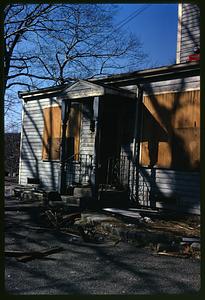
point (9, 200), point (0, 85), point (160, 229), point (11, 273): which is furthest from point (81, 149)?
point (0, 85)

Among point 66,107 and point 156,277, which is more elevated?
point 66,107

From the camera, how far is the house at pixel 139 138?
870 cm

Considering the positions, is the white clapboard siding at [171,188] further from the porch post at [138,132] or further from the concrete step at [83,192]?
the concrete step at [83,192]

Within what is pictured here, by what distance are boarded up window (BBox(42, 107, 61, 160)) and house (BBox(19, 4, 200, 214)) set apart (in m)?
0.34

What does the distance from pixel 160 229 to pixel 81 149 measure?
549cm

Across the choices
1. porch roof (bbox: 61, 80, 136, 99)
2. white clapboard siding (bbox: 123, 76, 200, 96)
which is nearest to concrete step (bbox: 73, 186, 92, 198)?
porch roof (bbox: 61, 80, 136, 99)

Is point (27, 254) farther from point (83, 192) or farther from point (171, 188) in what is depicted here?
point (171, 188)

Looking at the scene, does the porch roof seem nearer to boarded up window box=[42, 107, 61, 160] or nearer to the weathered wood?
boarded up window box=[42, 107, 61, 160]

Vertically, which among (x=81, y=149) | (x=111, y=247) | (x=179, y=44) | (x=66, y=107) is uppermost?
(x=179, y=44)

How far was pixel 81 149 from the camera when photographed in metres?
11.7

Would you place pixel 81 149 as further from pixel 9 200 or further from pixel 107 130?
pixel 9 200

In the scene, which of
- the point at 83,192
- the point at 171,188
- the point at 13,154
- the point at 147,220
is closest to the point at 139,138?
the point at 171,188

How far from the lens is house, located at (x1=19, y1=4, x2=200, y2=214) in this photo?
28.5 ft

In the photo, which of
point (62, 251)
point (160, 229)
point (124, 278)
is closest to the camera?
point (124, 278)
